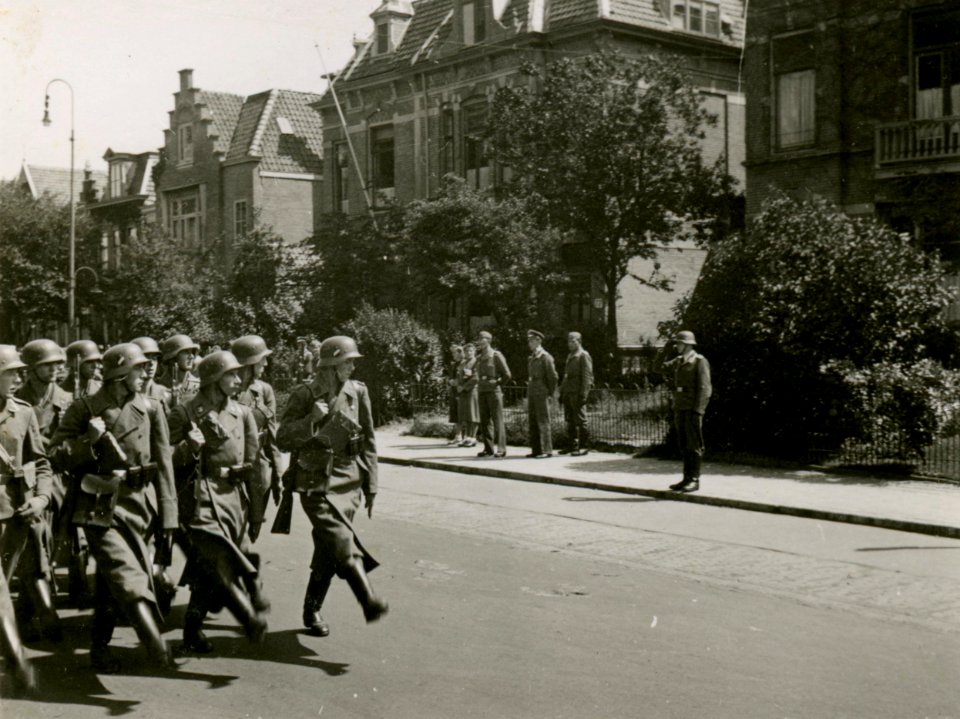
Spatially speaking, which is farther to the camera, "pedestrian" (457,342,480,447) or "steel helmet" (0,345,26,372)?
"pedestrian" (457,342,480,447)

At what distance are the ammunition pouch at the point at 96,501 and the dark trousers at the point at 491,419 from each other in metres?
11.7

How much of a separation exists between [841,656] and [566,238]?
857 inches

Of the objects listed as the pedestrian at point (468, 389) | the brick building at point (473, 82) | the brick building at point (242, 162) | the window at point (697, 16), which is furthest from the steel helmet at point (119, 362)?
the brick building at point (242, 162)

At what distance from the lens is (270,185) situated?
43031mm

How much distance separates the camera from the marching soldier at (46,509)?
6.73m

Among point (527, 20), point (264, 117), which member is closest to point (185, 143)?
point (264, 117)

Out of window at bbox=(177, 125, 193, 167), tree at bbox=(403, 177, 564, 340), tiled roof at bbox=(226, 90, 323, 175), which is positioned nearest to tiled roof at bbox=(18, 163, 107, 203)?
window at bbox=(177, 125, 193, 167)

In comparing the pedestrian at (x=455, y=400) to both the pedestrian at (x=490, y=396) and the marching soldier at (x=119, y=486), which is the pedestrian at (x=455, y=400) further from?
the marching soldier at (x=119, y=486)

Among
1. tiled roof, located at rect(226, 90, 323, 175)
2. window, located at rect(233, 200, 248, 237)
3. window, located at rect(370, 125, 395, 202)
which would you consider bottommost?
window, located at rect(233, 200, 248, 237)

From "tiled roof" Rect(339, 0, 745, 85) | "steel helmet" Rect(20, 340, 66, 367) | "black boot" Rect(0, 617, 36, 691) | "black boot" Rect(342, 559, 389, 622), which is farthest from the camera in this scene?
"tiled roof" Rect(339, 0, 745, 85)

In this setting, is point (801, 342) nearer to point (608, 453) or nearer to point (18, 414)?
point (608, 453)

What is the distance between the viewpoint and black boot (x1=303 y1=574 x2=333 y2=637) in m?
6.82

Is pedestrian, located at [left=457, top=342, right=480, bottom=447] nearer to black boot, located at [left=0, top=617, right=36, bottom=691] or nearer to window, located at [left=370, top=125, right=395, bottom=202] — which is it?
black boot, located at [left=0, top=617, right=36, bottom=691]

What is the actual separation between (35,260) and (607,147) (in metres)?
29.0
